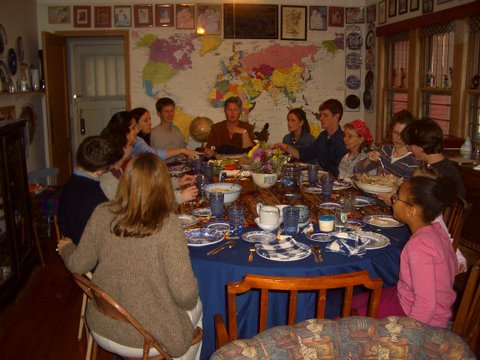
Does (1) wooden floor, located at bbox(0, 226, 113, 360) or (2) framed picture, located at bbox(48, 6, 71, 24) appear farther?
(2) framed picture, located at bbox(48, 6, 71, 24)

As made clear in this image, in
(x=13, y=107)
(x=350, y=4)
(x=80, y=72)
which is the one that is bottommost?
(x=13, y=107)

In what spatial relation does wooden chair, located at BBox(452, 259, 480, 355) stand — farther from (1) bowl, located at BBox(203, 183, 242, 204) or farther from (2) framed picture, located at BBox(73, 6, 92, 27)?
(2) framed picture, located at BBox(73, 6, 92, 27)

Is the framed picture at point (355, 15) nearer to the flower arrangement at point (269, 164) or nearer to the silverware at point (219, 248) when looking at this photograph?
the flower arrangement at point (269, 164)

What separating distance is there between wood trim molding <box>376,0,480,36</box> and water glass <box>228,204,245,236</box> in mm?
2820

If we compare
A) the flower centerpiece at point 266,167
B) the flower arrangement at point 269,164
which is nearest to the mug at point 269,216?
the flower centerpiece at point 266,167

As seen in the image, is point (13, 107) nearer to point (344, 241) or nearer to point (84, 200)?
point (84, 200)

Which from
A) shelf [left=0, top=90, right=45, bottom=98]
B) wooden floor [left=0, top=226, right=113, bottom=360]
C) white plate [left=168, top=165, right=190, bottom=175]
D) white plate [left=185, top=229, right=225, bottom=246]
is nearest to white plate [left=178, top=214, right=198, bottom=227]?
white plate [left=185, top=229, right=225, bottom=246]

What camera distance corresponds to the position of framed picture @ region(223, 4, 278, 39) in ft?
19.6

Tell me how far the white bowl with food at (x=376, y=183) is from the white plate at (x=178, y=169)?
1413 millimetres

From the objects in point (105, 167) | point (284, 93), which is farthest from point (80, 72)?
point (105, 167)

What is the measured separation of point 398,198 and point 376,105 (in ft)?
13.6

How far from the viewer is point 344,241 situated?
2219mm

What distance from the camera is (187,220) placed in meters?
2.51

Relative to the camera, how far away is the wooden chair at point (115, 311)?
66.4 inches
